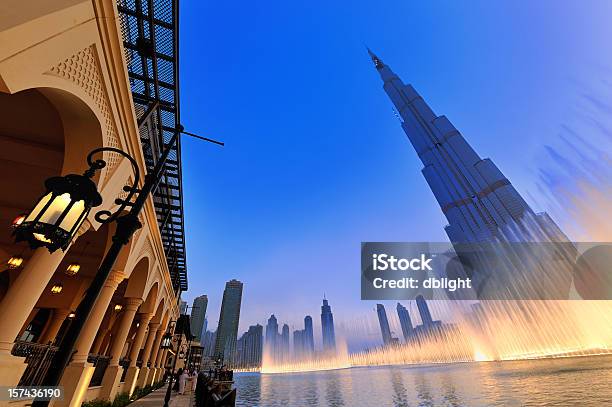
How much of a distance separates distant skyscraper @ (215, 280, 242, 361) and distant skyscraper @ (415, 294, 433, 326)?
96.5 m

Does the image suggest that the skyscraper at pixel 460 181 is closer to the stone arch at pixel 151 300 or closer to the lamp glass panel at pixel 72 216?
the stone arch at pixel 151 300

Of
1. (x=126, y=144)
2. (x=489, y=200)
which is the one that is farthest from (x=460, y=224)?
(x=126, y=144)

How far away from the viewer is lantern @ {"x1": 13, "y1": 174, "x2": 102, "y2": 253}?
2.43m

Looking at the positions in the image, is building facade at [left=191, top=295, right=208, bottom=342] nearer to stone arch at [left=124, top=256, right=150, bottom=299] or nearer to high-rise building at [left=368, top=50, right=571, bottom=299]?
high-rise building at [left=368, top=50, right=571, bottom=299]

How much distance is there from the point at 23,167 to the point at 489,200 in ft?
322

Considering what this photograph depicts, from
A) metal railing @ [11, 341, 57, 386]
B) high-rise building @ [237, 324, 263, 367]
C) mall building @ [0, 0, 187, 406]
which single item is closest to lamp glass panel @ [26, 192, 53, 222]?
mall building @ [0, 0, 187, 406]

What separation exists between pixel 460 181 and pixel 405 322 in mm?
107697

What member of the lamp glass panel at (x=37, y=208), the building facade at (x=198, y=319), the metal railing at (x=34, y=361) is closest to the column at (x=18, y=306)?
the metal railing at (x=34, y=361)

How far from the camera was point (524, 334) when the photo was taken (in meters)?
73.8

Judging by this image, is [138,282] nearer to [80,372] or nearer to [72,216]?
[80,372]

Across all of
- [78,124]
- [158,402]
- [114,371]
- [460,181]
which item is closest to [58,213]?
[78,124]

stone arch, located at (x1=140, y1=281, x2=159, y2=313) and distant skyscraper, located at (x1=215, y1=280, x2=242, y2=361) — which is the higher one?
distant skyscraper, located at (x1=215, y1=280, x2=242, y2=361)

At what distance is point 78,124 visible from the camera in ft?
17.8

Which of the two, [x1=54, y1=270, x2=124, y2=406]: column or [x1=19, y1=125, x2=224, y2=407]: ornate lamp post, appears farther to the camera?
[x1=54, y1=270, x2=124, y2=406]: column
